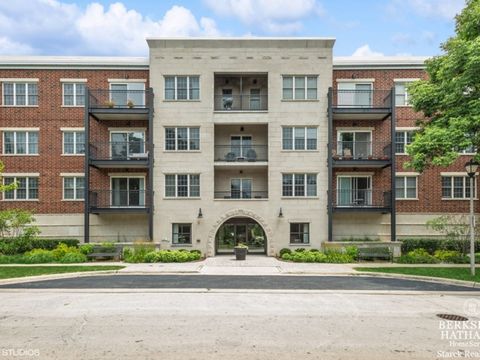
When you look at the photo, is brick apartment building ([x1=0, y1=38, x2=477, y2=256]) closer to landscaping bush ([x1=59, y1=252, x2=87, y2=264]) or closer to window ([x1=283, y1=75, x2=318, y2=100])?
window ([x1=283, y1=75, x2=318, y2=100])

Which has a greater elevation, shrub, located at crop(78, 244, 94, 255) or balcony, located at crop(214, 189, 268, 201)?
balcony, located at crop(214, 189, 268, 201)

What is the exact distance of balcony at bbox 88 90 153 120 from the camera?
22.7m

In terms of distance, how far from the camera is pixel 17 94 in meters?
24.4

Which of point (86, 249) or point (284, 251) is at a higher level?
point (86, 249)

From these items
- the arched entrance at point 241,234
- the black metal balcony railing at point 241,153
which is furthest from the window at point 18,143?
the arched entrance at point 241,234

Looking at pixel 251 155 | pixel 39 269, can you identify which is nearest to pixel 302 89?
pixel 251 155

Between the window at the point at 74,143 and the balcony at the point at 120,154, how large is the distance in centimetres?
125

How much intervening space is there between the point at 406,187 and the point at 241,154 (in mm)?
11688

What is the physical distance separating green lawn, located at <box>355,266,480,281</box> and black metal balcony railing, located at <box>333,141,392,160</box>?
28.3 feet

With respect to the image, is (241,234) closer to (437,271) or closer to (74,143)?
(437,271)

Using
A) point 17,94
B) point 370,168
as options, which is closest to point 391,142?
point 370,168

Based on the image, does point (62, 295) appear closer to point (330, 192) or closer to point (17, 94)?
point (330, 192)

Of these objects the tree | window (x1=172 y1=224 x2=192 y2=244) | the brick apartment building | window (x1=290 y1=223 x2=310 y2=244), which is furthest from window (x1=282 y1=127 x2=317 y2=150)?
window (x1=172 y1=224 x2=192 y2=244)

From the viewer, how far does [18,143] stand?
24312 millimetres
